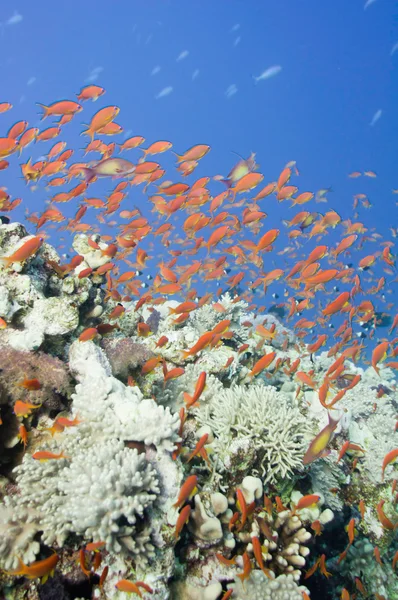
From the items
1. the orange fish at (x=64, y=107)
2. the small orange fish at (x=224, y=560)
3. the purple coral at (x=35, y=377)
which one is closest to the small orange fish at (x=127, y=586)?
the small orange fish at (x=224, y=560)

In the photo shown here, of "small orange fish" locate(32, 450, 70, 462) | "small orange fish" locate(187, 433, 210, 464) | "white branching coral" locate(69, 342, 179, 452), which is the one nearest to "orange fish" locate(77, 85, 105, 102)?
"white branching coral" locate(69, 342, 179, 452)

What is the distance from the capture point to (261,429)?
3.85 metres

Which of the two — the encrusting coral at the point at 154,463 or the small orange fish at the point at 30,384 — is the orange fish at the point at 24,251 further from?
the small orange fish at the point at 30,384

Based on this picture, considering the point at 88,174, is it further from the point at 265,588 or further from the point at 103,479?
the point at 265,588

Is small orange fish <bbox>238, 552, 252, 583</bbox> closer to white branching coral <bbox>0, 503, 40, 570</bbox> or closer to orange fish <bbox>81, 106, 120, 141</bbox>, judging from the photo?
white branching coral <bbox>0, 503, 40, 570</bbox>

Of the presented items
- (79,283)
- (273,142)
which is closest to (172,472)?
(79,283)

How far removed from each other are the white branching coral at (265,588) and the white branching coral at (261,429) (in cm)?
84

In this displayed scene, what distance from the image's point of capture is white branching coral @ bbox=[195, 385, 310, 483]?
3.77 metres

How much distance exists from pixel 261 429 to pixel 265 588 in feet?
4.54

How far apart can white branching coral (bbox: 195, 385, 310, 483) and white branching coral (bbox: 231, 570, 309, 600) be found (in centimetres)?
84

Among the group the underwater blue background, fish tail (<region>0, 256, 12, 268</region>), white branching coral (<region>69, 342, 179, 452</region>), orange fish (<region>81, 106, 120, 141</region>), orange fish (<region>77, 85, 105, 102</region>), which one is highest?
the underwater blue background

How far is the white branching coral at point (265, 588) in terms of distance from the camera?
3084 mm

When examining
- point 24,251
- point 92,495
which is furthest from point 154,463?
point 24,251

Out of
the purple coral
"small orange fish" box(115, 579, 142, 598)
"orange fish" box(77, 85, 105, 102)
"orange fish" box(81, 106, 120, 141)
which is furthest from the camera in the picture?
"orange fish" box(77, 85, 105, 102)
